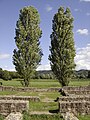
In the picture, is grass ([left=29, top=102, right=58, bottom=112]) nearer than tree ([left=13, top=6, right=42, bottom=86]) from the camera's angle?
Yes

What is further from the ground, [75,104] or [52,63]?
[52,63]

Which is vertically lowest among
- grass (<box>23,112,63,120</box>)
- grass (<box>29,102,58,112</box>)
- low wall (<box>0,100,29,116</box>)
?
grass (<box>23,112,63,120</box>)

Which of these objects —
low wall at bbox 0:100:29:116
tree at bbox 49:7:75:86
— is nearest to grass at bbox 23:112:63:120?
low wall at bbox 0:100:29:116

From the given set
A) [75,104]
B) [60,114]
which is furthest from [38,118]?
[75,104]

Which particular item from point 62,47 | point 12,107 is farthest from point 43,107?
point 62,47

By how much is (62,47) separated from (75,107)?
28096 mm

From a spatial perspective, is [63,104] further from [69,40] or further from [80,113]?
[69,40]

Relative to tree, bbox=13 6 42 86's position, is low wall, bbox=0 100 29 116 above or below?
below

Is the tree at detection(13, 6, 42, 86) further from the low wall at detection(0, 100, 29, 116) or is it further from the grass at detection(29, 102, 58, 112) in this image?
the low wall at detection(0, 100, 29, 116)

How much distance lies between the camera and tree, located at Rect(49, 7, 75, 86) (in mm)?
45281

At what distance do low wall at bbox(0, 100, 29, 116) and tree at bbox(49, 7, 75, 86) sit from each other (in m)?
26.8

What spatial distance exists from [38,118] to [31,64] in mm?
29053

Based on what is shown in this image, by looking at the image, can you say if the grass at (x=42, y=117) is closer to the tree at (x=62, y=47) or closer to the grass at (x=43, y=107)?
Result: the grass at (x=43, y=107)

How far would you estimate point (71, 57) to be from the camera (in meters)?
45.9
